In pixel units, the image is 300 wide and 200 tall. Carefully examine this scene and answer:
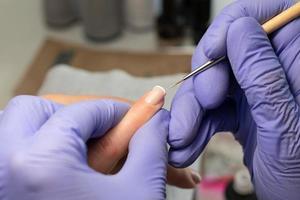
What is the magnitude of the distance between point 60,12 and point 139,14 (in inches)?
10.3

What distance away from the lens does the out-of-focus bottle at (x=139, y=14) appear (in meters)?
1.44

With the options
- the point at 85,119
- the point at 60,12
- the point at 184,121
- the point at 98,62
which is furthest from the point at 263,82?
the point at 60,12

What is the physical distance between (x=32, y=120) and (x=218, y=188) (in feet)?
1.88

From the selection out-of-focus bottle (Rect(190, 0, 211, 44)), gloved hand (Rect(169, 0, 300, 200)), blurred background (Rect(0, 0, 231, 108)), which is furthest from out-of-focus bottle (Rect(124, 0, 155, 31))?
gloved hand (Rect(169, 0, 300, 200))

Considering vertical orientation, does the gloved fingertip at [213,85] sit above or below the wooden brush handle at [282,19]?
below

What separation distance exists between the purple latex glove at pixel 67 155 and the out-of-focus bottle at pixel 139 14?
0.80 meters

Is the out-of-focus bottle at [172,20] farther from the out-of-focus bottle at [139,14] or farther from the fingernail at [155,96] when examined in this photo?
the fingernail at [155,96]

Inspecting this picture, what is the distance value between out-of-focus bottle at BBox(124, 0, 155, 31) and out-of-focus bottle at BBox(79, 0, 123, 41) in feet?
0.11

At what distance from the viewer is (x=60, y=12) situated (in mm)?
1511

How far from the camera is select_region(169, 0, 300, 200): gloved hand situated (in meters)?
0.64

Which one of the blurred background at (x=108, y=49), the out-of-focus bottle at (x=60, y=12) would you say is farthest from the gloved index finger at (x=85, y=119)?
the out-of-focus bottle at (x=60, y=12)

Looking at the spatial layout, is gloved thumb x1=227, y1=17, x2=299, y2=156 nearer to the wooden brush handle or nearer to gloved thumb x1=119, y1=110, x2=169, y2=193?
the wooden brush handle

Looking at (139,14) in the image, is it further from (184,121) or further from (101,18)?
(184,121)

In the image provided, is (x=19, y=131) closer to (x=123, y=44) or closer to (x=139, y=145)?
(x=139, y=145)
